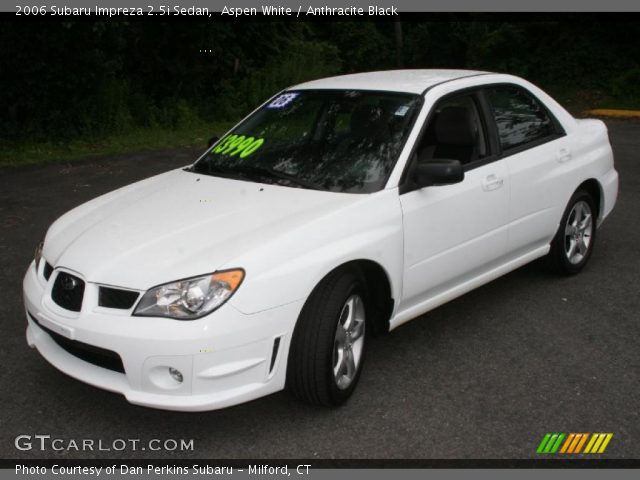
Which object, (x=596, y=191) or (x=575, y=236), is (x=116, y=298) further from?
(x=596, y=191)

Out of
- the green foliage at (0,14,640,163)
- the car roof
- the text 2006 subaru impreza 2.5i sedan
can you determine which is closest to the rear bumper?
the text 2006 subaru impreza 2.5i sedan

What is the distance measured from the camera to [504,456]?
3490 millimetres

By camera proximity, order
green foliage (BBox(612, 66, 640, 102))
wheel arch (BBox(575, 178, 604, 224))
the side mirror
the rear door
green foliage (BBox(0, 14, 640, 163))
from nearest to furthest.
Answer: the side mirror, the rear door, wheel arch (BBox(575, 178, 604, 224)), green foliage (BBox(0, 14, 640, 163)), green foliage (BBox(612, 66, 640, 102))

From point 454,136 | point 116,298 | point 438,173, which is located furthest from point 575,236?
point 116,298

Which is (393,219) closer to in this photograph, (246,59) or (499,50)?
(246,59)

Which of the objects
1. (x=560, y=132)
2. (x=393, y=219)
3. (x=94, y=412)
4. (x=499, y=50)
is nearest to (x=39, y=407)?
(x=94, y=412)

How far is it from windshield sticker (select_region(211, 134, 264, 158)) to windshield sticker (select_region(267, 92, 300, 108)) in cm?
35

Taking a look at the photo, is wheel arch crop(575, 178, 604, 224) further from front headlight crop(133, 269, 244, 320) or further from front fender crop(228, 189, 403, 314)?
front headlight crop(133, 269, 244, 320)

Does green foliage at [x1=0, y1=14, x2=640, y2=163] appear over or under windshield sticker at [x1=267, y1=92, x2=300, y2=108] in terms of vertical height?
under

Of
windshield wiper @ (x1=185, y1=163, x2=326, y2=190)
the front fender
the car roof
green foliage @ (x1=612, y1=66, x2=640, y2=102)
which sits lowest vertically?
green foliage @ (x1=612, y1=66, x2=640, y2=102)

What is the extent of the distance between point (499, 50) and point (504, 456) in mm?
17488

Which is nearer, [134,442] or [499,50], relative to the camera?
[134,442]

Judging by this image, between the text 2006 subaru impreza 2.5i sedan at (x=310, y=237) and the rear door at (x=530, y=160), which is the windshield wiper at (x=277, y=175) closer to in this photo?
the text 2006 subaru impreza 2.5i sedan at (x=310, y=237)

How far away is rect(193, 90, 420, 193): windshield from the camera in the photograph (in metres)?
4.37
